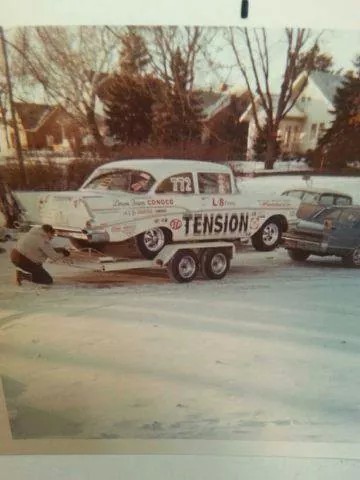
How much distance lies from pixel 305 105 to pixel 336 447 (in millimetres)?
1070

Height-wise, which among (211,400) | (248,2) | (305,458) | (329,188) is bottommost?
(305,458)

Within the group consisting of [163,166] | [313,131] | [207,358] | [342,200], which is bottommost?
[207,358]

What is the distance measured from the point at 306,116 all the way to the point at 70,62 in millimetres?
710

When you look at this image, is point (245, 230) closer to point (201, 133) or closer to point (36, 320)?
point (201, 133)

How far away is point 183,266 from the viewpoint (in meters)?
1.68

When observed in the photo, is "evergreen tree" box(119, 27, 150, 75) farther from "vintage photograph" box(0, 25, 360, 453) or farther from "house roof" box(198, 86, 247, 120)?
"house roof" box(198, 86, 247, 120)

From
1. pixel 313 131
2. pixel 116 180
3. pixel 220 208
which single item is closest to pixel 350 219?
pixel 313 131

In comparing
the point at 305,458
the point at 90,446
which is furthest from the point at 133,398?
A: the point at 305,458

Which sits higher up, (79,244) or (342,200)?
(342,200)

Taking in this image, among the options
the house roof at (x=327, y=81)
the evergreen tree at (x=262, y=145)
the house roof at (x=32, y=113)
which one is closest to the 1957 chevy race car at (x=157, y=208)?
the evergreen tree at (x=262, y=145)

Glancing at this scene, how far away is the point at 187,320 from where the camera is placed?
1682mm

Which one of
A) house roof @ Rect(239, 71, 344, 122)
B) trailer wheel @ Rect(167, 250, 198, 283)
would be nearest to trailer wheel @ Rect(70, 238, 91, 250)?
trailer wheel @ Rect(167, 250, 198, 283)

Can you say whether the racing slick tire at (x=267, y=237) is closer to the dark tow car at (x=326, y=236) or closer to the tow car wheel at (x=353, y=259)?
the dark tow car at (x=326, y=236)

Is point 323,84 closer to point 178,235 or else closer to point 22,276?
point 178,235
